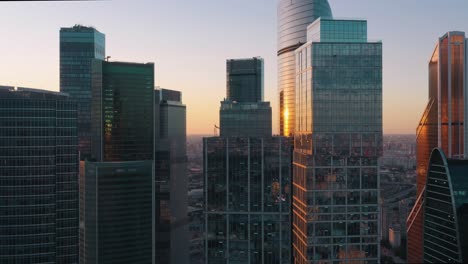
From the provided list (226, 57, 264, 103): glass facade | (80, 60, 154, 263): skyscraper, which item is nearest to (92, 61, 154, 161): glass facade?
(80, 60, 154, 263): skyscraper

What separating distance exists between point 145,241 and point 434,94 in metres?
31.8

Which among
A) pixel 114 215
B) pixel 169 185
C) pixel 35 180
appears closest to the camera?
pixel 35 180

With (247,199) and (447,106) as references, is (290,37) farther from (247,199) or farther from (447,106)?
(247,199)

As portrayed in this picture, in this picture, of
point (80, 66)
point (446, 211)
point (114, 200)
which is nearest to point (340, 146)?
point (446, 211)

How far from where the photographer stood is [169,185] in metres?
57.9

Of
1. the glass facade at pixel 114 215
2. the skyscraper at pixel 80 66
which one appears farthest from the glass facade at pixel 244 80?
the skyscraper at pixel 80 66

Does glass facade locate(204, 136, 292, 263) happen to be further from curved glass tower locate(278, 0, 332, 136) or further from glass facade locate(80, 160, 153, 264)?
curved glass tower locate(278, 0, 332, 136)

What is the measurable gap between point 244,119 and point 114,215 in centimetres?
1390

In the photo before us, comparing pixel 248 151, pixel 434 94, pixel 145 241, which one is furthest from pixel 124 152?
pixel 434 94

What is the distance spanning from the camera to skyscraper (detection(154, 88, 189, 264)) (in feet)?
185

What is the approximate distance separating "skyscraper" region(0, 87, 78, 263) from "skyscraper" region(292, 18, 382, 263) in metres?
18.3

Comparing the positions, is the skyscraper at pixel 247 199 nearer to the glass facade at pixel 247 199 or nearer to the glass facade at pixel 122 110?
the glass facade at pixel 247 199

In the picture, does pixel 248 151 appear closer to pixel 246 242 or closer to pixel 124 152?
pixel 246 242

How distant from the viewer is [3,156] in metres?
32.3
